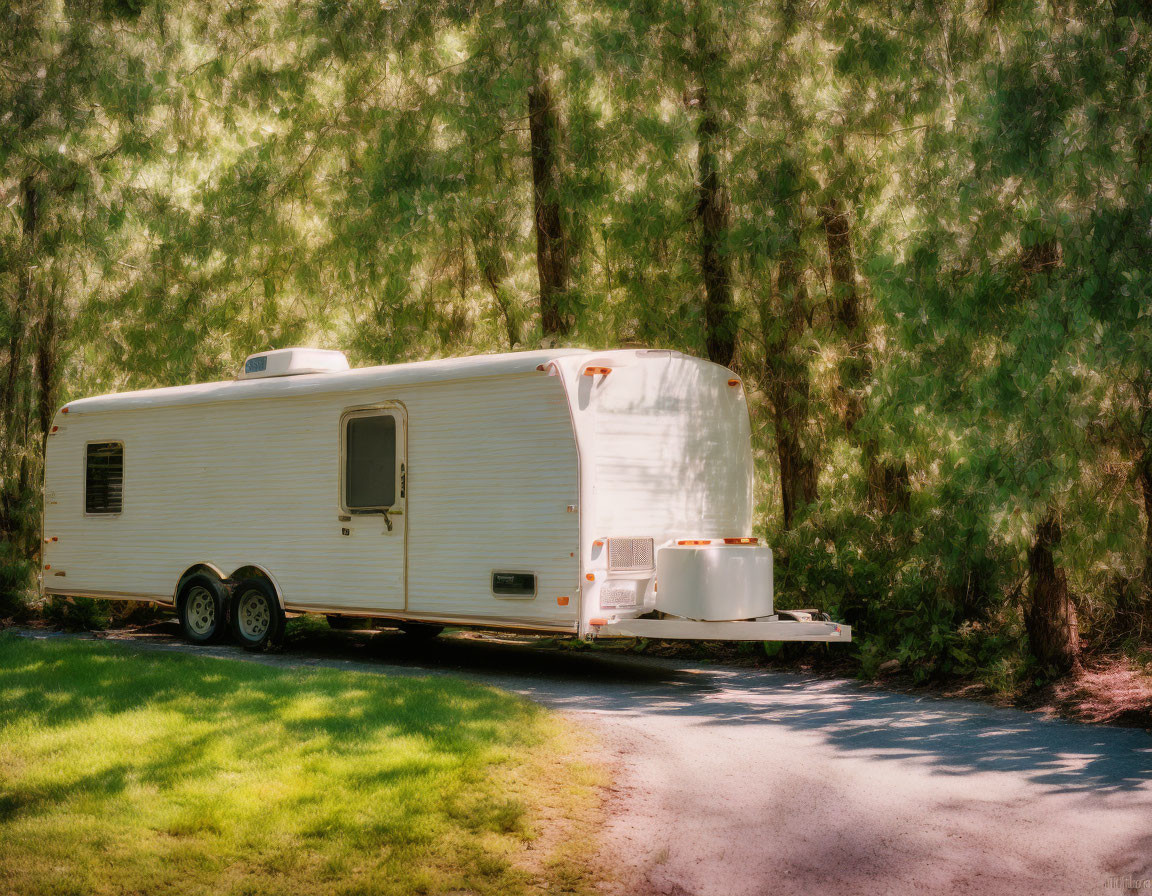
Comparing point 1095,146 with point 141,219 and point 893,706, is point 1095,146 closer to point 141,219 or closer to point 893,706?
point 893,706

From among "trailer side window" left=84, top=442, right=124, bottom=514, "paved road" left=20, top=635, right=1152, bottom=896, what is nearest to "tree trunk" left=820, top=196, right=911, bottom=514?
"paved road" left=20, top=635, right=1152, bottom=896

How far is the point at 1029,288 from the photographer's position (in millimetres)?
9164

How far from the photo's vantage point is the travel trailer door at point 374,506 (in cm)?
1138

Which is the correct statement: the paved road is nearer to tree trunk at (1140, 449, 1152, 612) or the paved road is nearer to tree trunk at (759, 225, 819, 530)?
tree trunk at (1140, 449, 1152, 612)

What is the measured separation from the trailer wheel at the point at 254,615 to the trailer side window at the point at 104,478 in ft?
7.44

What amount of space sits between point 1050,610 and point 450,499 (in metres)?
5.28

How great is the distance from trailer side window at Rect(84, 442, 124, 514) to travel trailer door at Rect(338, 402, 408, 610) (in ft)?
12.3

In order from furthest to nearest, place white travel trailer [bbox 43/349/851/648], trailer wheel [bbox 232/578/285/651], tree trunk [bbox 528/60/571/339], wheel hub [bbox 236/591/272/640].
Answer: tree trunk [bbox 528/60/571/339] < wheel hub [bbox 236/591/272/640] < trailer wheel [bbox 232/578/285/651] < white travel trailer [bbox 43/349/851/648]

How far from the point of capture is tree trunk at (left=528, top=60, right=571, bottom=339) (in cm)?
1430

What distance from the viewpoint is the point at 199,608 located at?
44.0 feet

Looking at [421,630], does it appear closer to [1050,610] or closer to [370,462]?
[370,462]

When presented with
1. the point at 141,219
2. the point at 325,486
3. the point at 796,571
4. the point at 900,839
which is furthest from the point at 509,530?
the point at 141,219

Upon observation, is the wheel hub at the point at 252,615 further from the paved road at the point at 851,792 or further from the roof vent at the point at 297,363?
the paved road at the point at 851,792

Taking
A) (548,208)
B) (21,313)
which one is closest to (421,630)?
(548,208)
